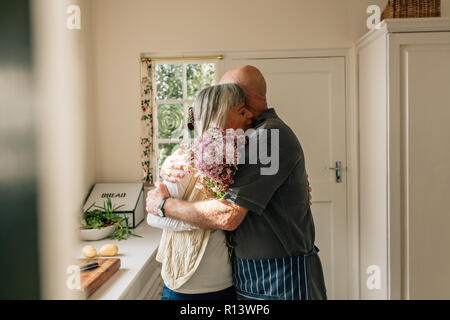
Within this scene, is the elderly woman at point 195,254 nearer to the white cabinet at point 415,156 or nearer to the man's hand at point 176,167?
the man's hand at point 176,167

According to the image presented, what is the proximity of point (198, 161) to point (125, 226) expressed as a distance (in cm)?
128

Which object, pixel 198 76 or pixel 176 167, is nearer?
pixel 176 167

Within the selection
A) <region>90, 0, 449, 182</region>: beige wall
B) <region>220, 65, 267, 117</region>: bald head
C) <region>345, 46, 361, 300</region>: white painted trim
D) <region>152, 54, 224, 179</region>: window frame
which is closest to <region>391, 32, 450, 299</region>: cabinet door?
<region>345, 46, 361, 300</region>: white painted trim

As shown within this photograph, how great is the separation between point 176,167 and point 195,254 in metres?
0.32

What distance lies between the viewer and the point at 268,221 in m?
1.14

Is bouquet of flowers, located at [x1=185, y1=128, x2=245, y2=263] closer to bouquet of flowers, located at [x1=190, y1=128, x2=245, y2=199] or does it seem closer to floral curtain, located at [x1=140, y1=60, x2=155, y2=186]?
bouquet of flowers, located at [x1=190, y1=128, x2=245, y2=199]

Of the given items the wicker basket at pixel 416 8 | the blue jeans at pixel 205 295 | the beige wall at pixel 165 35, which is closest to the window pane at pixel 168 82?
the beige wall at pixel 165 35

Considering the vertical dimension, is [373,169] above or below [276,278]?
above

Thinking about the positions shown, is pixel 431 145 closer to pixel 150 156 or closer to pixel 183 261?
pixel 183 261

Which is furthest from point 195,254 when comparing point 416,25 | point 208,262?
point 416,25

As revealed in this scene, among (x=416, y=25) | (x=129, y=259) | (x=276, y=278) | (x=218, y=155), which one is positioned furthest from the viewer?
(x=416, y=25)

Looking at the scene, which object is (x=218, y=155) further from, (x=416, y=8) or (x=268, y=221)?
(x=416, y=8)

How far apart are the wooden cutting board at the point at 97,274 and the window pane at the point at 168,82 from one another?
4.67 feet
